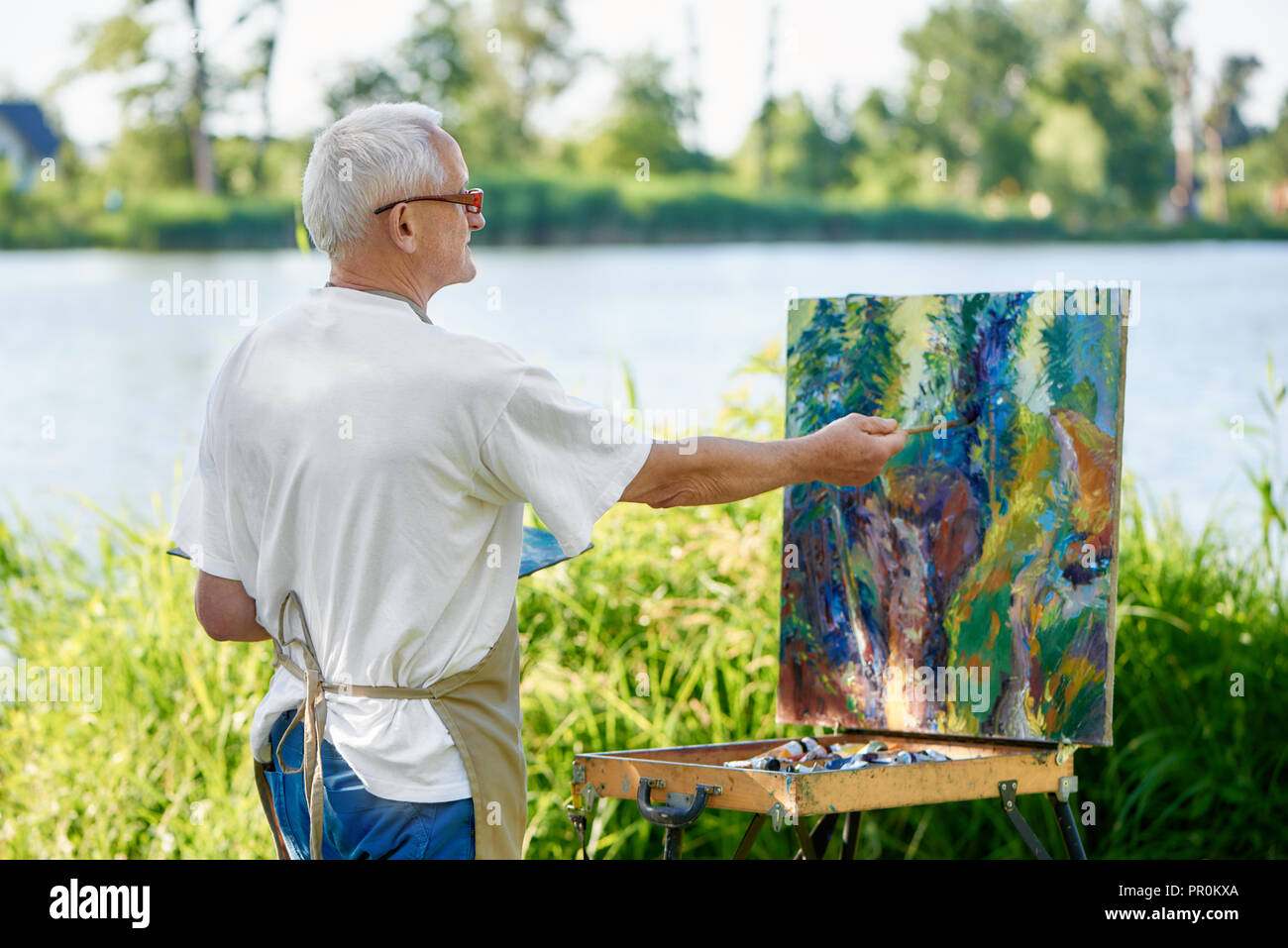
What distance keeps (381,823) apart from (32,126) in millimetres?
12942

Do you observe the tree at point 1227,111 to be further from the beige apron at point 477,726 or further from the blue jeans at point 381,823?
the blue jeans at point 381,823

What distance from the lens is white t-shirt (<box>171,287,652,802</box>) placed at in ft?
5.48

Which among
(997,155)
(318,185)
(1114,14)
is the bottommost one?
(318,185)

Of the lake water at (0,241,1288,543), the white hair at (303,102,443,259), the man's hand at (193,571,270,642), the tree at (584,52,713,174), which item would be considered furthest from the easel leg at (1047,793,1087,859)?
the tree at (584,52,713,174)

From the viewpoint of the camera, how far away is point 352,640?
176 cm

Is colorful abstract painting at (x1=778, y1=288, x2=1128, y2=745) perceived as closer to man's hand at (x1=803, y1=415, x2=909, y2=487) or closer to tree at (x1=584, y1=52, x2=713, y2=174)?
man's hand at (x1=803, y1=415, x2=909, y2=487)

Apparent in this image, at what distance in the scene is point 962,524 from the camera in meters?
2.40

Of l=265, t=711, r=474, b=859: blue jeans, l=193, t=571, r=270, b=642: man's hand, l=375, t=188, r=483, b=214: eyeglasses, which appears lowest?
l=265, t=711, r=474, b=859: blue jeans

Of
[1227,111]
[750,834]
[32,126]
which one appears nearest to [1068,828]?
[750,834]

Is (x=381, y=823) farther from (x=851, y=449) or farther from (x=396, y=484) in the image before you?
(x=851, y=449)

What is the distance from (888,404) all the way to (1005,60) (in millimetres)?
9755
